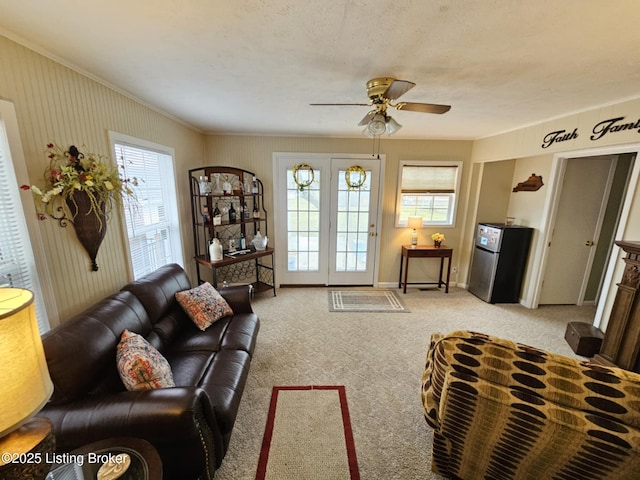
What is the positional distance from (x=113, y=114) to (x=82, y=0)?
122cm

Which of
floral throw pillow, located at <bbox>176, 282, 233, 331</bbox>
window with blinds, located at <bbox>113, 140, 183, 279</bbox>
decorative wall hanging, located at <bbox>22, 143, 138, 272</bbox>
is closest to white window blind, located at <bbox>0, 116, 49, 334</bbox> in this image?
decorative wall hanging, located at <bbox>22, 143, 138, 272</bbox>

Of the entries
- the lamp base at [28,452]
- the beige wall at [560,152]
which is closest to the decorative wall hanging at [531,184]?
the beige wall at [560,152]

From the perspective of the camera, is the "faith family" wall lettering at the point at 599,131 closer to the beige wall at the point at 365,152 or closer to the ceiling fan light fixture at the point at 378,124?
the beige wall at the point at 365,152

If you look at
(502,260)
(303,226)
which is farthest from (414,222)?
(303,226)

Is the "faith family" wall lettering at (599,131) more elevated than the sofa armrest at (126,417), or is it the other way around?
the "faith family" wall lettering at (599,131)

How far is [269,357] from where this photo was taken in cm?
254

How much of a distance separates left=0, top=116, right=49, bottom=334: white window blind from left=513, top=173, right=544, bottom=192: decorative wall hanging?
16.6ft

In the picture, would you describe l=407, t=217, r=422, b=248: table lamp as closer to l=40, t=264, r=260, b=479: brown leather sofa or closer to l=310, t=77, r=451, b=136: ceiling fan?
l=310, t=77, r=451, b=136: ceiling fan

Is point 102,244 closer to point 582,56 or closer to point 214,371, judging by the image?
point 214,371

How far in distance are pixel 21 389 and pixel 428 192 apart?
4.46 meters

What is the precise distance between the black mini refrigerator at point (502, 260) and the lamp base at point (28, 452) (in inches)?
174

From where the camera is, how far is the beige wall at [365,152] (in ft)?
12.7

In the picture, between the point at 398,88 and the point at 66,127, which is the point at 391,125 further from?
the point at 66,127

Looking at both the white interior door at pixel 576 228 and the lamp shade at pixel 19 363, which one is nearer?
the lamp shade at pixel 19 363
